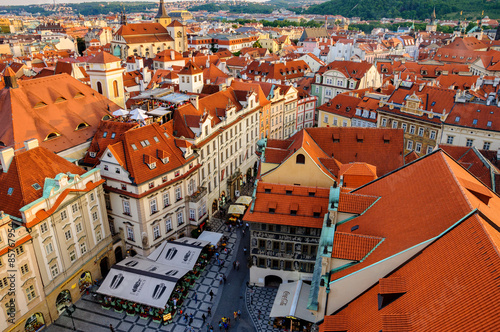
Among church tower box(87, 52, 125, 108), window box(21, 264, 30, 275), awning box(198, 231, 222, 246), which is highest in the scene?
church tower box(87, 52, 125, 108)

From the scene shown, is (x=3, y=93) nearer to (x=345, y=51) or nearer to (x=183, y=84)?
(x=183, y=84)

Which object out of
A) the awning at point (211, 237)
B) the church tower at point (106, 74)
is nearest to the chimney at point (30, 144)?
the awning at point (211, 237)

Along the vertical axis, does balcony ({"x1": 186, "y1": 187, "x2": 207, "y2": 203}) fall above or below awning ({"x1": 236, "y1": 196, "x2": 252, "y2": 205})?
above

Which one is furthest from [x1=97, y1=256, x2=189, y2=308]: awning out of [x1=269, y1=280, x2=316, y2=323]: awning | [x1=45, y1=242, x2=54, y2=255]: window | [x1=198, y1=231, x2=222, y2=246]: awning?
[x1=269, y1=280, x2=316, y2=323]: awning

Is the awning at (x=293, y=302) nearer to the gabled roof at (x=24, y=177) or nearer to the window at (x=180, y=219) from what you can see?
the window at (x=180, y=219)

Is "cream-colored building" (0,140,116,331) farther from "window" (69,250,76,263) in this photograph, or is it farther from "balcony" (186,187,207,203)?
"balcony" (186,187,207,203)

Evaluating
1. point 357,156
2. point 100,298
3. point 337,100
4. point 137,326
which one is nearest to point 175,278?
point 137,326

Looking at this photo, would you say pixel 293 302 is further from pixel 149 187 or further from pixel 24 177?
pixel 24 177
